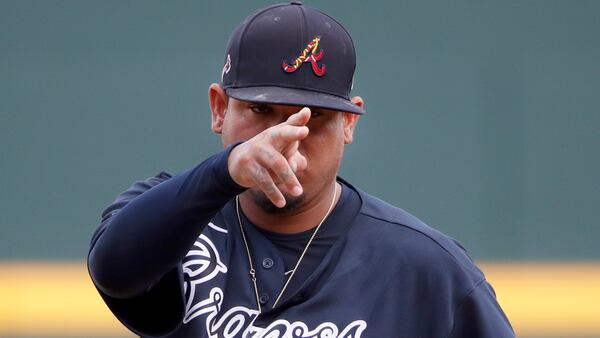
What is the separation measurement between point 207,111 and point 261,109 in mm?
2934

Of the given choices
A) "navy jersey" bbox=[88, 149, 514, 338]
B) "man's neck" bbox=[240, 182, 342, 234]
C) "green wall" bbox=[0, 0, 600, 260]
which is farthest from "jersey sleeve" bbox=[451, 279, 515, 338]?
"green wall" bbox=[0, 0, 600, 260]

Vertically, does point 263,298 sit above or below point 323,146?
below

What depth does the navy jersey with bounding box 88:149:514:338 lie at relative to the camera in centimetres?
187

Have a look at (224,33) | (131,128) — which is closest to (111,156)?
(131,128)

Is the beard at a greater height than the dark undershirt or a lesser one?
greater

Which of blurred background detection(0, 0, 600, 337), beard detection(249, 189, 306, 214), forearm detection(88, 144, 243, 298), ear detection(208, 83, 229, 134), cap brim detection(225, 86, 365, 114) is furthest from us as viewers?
blurred background detection(0, 0, 600, 337)

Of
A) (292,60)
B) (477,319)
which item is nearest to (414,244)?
(477,319)

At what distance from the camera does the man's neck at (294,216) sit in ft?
6.66

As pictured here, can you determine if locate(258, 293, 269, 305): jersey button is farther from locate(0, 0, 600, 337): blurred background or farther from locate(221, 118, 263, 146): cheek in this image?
locate(0, 0, 600, 337): blurred background

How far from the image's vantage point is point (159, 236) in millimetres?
1710

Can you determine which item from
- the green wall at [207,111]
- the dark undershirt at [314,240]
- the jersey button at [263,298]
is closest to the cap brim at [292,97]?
the dark undershirt at [314,240]

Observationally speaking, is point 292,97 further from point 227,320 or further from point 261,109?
point 227,320

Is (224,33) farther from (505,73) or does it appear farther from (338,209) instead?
(338,209)

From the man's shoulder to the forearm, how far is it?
0.42 m
